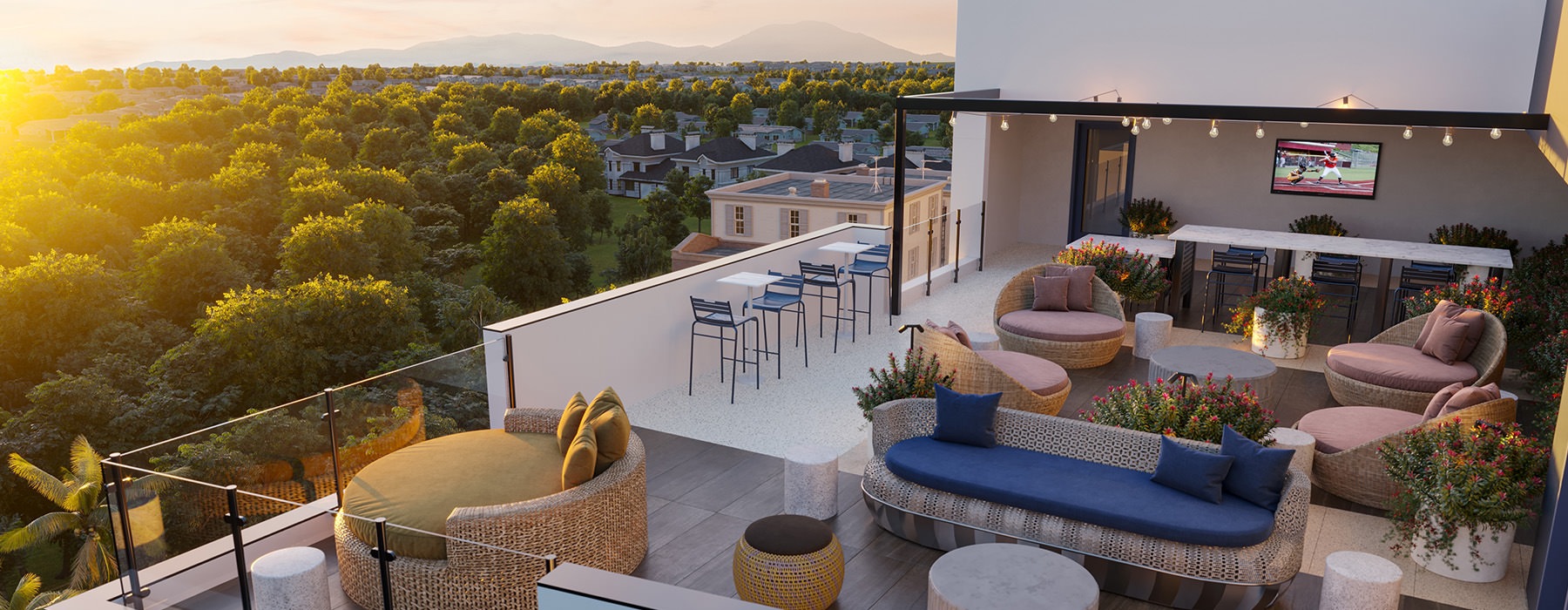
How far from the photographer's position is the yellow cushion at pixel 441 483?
506cm

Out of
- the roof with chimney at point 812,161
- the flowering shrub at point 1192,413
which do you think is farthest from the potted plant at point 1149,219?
the roof with chimney at point 812,161

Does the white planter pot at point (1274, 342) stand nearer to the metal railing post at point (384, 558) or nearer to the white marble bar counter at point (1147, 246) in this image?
the white marble bar counter at point (1147, 246)

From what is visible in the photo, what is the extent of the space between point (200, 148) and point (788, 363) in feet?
173

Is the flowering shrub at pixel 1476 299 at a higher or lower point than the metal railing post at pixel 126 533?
higher

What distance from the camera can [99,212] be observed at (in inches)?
1575

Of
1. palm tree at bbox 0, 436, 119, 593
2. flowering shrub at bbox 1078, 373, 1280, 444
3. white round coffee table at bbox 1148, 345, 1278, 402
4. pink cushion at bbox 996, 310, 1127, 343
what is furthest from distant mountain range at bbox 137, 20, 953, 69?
flowering shrub at bbox 1078, 373, 1280, 444

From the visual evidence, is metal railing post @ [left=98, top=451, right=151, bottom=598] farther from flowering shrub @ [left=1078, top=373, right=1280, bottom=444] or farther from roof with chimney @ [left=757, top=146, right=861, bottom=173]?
roof with chimney @ [left=757, top=146, right=861, bottom=173]

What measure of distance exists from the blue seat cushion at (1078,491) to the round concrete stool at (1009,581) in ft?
1.81

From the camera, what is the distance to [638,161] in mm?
73750

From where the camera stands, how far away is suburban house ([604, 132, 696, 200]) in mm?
73125

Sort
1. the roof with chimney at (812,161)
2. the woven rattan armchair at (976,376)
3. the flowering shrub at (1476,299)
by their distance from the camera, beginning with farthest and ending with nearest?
the roof with chimney at (812,161)
the flowering shrub at (1476,299)
the woven rattan armchair at (976,376)

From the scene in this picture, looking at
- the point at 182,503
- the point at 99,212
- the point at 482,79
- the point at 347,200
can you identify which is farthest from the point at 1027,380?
the point at 482,79

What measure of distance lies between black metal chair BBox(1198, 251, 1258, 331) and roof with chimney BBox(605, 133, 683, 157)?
207ft

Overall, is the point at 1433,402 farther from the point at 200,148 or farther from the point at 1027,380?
the point at 200,148
